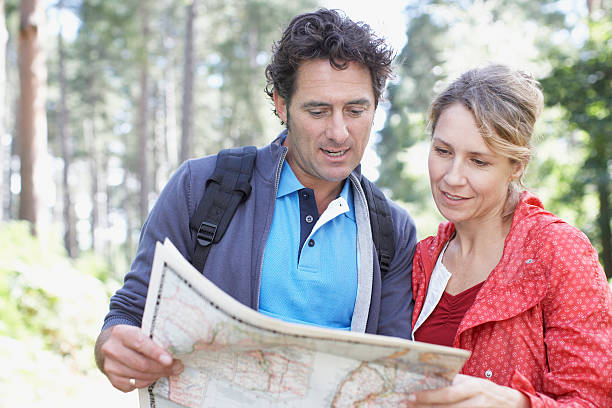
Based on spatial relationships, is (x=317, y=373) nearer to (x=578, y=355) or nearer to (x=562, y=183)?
(x=578, y=355)

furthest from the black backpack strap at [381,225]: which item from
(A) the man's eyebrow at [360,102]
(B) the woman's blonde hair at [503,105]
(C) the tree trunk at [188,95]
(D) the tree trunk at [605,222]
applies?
(C) the tree trunk at [188,95]

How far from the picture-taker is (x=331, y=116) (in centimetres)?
243

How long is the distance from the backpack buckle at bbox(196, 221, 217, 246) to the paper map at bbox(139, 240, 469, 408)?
24.0 inches

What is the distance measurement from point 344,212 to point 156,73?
27.7m

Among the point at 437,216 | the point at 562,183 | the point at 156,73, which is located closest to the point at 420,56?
the point at 437,216

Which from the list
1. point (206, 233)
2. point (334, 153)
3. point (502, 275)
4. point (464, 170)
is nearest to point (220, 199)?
point (206, 233)

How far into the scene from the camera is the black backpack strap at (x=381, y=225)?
2.43 meters

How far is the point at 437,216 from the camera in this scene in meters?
14.0

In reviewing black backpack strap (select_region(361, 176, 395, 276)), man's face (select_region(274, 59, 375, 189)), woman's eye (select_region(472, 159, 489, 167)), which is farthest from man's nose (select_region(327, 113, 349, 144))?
woman's eye (select_region(472, 159, 489, 167))

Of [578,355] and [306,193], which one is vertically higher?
[306,193]

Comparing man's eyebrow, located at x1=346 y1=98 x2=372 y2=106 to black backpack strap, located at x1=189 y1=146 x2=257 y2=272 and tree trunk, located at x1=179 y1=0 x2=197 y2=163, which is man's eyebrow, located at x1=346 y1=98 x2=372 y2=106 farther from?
tree trunk, located at x1=179 y1=0 x2=197 y2=163

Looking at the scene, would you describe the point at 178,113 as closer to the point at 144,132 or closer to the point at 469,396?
the point at 144,132

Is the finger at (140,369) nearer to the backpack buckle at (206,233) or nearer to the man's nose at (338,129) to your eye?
the backpack buckle at (206,233)

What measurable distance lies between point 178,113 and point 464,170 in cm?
3726
